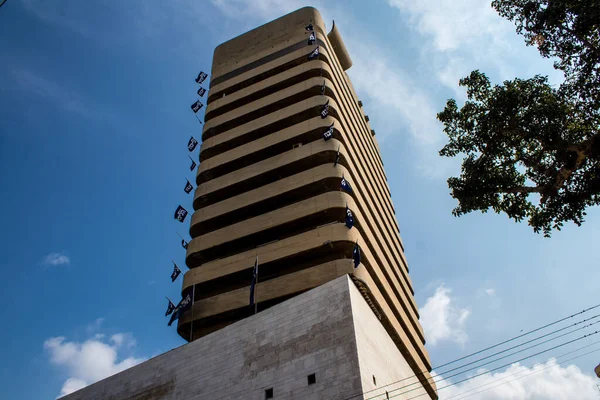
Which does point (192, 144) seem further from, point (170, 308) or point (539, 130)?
point (539, 130)

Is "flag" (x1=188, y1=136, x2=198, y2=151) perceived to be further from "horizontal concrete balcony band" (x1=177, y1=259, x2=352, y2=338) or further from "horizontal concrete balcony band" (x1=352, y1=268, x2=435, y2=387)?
"horizontal concrete balcony band" (x1=352, y1=268, x2=435, y2=387)

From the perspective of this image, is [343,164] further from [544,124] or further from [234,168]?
[544,124]

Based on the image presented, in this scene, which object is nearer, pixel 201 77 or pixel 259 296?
pixel 259 296

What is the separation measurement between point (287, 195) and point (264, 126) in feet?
25.5

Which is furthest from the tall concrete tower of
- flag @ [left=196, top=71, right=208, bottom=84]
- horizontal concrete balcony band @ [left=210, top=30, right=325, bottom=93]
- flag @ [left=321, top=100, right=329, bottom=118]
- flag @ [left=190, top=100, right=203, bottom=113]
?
flag @ [left=190, top=100, right=203, bottom=113]

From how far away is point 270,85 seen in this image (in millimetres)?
41781

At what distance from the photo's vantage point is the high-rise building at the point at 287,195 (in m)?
29.5

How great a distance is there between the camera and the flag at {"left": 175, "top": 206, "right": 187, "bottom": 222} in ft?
113

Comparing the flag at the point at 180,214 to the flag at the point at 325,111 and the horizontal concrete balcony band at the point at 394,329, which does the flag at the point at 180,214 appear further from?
the horizontal concrete balcony band at the point at 394,329

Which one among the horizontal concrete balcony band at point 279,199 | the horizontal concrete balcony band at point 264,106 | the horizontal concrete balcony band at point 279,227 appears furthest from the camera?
the horizontal concrete balcony band at point 264,106

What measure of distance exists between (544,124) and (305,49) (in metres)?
28.3

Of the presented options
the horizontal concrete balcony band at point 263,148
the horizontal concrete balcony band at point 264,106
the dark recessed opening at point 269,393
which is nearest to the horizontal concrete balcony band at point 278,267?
the horizontal concrete balcony band at point 263,148

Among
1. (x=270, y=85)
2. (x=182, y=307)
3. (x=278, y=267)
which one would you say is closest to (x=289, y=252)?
(x=278, y=267)

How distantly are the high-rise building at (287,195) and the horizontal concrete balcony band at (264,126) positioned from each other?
9cm
